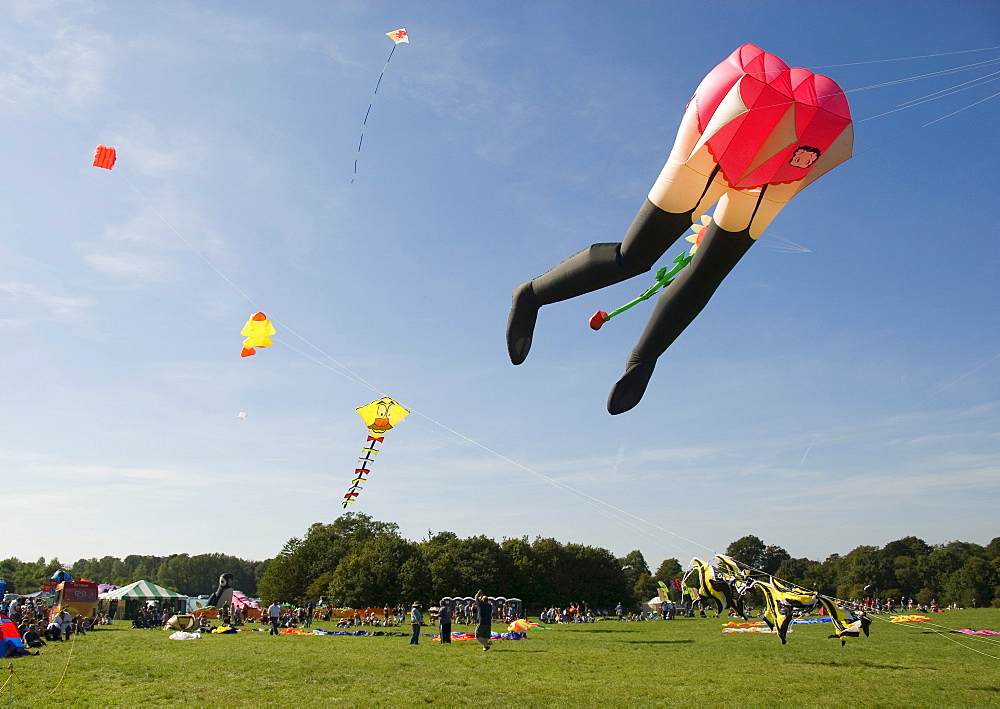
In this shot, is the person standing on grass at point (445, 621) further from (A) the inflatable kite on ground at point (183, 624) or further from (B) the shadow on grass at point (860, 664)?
(A) the inflatable kite on ground at point (183, 624)

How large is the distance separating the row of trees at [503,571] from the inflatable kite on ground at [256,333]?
3396 centimetres

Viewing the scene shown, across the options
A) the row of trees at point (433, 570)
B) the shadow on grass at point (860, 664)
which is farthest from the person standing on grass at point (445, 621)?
the row of trees at point (433, 570)

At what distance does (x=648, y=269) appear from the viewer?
6000 millimetres

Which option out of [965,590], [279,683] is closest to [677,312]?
[279,683]

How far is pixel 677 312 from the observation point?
6031mm

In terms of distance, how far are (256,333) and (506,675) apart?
25.1 ft

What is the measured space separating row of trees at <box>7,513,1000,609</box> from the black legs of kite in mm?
36951

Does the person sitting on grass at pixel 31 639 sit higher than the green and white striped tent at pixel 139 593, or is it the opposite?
the green and white striped tent at pixel 139 593

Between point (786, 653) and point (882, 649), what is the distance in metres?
2.50

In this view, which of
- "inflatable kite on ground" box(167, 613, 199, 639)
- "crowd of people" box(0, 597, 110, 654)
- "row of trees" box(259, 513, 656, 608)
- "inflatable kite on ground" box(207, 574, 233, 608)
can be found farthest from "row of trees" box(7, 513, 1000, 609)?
"crowd of people" box(0, 597, 110, 654)

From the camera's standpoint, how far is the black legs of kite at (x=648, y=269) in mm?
5672

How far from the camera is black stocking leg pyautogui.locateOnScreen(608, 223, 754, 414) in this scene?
18.7 feet

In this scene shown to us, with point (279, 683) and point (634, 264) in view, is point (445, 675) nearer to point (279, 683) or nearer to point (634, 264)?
point (279, 683)

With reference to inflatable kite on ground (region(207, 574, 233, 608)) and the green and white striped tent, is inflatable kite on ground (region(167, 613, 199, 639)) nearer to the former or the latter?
inflatable kite on ground (region(207, 574, 233, 608))
